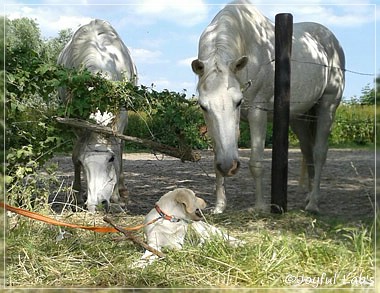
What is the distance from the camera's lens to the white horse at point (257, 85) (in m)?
4.91

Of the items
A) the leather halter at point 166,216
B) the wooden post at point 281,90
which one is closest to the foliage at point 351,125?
the wooden post at point 281,90

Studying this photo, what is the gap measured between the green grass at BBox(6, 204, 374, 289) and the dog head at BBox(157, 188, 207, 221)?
0.21m

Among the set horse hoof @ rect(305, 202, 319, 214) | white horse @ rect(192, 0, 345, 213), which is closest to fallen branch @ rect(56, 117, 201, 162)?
white horse @ rect(192, 0, 345, 213)

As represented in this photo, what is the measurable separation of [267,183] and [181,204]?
7.99 ft

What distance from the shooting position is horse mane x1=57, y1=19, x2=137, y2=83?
6.42 meters

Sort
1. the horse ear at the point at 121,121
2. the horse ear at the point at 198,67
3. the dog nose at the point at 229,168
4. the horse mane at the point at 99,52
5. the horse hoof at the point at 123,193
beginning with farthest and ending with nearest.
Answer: the horse hoof at the point at 123,193 → the horse mane at the point at 99,52 → the horse ear at the point at 121,121 → the horse ear at the point at 198,67 → the dog nose at the point at 229,168

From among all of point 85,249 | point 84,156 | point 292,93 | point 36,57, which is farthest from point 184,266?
point 292,93

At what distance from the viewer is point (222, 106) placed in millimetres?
4871

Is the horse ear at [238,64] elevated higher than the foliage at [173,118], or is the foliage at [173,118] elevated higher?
the horse ear at [238,64]

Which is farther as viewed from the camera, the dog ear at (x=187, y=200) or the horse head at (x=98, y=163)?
the horse head at (x=98, y=163)

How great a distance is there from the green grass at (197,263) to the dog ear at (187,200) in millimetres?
266

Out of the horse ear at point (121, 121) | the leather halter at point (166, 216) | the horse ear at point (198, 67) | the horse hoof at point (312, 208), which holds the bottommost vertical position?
the horse hoof at point (312, 208)

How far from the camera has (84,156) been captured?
17.7ft

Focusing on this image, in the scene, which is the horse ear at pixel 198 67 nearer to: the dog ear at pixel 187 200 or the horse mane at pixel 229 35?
the horse mane at pixel 229 35
